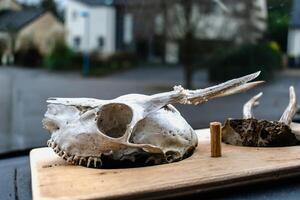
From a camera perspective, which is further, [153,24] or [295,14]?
[153,24]

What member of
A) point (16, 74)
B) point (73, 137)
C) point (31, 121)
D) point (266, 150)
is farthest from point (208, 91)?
point (31, 121)

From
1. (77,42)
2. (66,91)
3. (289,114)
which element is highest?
(77,42)

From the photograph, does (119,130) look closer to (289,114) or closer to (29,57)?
(289,114)

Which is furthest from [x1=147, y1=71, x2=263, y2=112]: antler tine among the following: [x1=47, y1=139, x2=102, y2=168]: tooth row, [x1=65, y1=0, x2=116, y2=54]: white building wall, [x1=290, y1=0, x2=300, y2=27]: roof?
[x1=65, y1=0, x2=116, y2=54]: white building wall

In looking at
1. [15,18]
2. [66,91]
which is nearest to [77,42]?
[66,91]

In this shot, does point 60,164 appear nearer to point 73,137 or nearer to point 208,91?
point 73,137

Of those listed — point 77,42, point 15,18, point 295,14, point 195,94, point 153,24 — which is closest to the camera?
point 195,94

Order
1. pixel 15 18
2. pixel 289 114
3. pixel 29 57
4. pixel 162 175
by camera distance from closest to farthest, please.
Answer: pixel 162 175 → pixel 289 114 → pixel 15 18 → pixel 29 57

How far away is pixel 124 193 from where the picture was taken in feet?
2.16

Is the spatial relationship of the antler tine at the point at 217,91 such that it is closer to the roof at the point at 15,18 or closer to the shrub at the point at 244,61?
the roof at the point at 15,18

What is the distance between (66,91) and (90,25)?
363 millimetres

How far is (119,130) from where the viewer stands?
2.69 ft

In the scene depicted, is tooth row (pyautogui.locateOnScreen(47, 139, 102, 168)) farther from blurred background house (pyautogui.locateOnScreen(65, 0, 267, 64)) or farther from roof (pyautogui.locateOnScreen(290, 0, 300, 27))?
blurred background house (pyautogui.locateOnScreen(65, 0, 267, 64))

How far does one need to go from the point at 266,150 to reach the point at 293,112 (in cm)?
22
